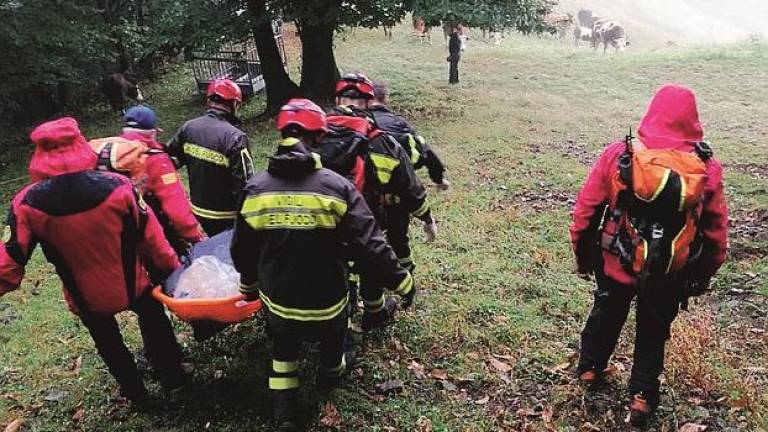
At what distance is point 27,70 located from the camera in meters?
14.7

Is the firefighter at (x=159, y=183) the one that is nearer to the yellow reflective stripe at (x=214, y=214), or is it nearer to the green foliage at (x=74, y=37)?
the yellow reflective stripe at (x=214, y=214)

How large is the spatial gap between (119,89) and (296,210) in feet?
54.3

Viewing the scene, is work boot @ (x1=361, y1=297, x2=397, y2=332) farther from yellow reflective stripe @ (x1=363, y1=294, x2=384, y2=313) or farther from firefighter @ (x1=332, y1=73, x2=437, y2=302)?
firefighter @ (x1=332, y1=73, x2=437, y2=302)

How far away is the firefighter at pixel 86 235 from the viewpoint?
151 inches

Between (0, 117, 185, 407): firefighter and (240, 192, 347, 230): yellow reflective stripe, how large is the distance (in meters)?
0.94

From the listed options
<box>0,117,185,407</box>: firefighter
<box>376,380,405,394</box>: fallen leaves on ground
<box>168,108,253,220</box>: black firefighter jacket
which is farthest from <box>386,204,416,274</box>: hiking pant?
<box>0,117,185,407</box>: firefighter

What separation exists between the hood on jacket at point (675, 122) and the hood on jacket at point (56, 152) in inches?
141

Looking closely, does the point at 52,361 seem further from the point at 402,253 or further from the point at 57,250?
the point at 402,253

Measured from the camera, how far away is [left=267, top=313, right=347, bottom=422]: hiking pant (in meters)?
4.14

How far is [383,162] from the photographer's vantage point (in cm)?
501

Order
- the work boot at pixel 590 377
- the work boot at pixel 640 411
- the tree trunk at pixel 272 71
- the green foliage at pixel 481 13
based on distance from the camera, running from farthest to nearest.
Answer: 1. the tree trunk at pixel 272 71
2. the green foliage at pixel 481 13
3. the work boot at pixel 590 377
4. the work boot at pixel 640 411

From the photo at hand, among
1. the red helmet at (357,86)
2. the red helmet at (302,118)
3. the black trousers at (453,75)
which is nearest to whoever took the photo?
the red helmet at (302,118)

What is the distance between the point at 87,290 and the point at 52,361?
2.20 meters

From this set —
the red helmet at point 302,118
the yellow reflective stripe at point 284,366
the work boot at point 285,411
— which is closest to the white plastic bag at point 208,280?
the yellow reflective stripe at point 284,366
